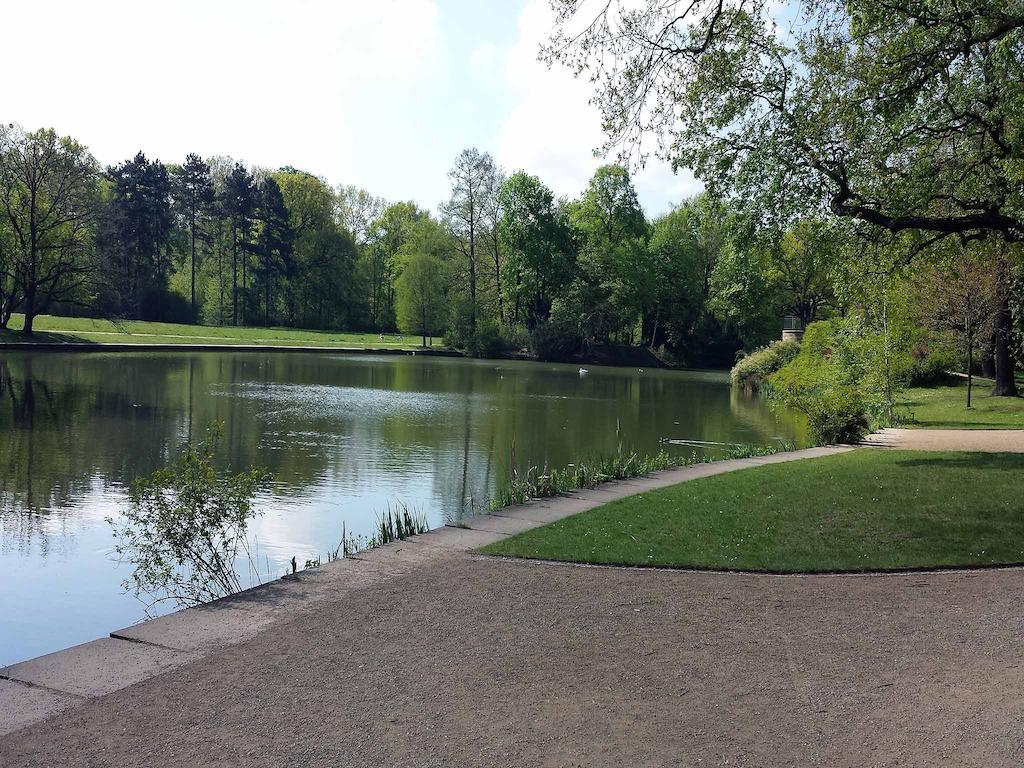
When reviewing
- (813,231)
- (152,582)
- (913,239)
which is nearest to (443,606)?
(152,582)

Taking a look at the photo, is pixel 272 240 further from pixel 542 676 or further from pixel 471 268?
pixel 542 676

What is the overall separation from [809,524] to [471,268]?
225 feet

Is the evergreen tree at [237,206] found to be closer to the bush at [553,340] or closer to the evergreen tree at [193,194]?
the evergreen tree at [193,194]

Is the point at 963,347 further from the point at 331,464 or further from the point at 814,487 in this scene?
the point at 331,464

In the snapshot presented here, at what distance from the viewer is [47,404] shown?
2492 cm

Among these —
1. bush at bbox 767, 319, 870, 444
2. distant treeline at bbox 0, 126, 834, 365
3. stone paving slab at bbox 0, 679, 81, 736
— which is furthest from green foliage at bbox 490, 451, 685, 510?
distant treeline at bbox 0, 126, 834, 365

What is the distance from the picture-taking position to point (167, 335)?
63.8 m

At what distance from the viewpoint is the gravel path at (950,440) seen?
18.2 meters

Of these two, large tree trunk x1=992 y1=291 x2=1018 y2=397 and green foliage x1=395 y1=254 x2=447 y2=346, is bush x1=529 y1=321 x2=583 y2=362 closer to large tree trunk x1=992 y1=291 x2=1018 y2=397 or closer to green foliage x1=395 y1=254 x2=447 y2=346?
green foliage x1=395 y1=254 x2=447 y2=346

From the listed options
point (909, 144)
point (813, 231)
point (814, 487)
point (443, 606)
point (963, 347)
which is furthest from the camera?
point (963, 347)

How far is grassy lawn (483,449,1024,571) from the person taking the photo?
9344mm

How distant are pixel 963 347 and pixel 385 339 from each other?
55173mm

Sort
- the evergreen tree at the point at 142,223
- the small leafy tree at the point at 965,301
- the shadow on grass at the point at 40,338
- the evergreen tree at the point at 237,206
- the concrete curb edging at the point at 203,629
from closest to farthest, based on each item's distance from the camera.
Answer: the concrete curb edging at the point at 203,629 < the small leafy tree at the point at 965,301 < the shadow on grass at the point at 40,338 < the evergreen tree at the point at 142,223 < the evergreen tree at the point at 237,206

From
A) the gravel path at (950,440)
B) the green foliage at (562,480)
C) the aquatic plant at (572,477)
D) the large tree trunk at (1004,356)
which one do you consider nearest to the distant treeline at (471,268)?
the large tree trunk at (1004,356)
